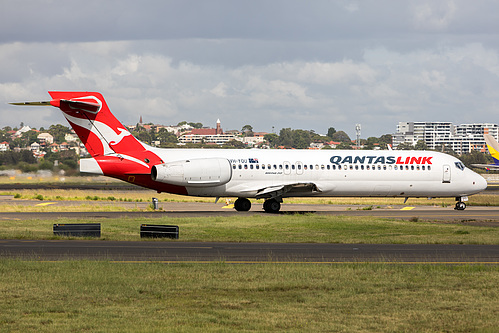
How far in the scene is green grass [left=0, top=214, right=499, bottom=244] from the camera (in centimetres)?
2612

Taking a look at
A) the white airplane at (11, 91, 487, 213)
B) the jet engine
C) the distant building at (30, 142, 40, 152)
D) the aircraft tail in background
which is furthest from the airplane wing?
the distant building at (30, 142, 40, 152)

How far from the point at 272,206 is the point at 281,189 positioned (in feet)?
4.43

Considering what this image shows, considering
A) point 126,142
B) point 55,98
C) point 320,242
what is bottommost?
point 320,242

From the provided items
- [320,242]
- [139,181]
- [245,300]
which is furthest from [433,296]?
[139,181]

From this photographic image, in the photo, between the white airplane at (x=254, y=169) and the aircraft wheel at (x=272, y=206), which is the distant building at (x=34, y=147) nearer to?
the white airplane at (x=254, y=169)

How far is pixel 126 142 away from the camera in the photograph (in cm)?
3884

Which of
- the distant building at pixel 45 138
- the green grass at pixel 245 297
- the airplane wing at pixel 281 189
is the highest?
the distant building at pixel 45 138

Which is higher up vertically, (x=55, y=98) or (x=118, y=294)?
(x=55, y=98)

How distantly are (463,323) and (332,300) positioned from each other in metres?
2.88

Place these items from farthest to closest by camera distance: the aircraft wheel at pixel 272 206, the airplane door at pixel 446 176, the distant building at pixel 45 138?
the distant building at pixel 45 138
the airplane door at pixel 446 176
the aircraft wheel at pixel 272 206

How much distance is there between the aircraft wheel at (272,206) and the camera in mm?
40875

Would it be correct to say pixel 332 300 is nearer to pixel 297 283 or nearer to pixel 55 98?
pixel 297 283

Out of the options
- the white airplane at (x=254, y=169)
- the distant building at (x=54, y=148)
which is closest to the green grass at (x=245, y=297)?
the white airplane at (x=254, y=169)

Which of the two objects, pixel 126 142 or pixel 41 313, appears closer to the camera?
pixel 41 313
